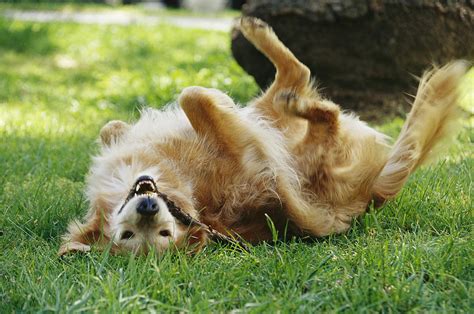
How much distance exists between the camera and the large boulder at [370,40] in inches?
262

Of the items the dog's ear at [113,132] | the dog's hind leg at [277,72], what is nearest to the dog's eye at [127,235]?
the dog's ear at [113,132]

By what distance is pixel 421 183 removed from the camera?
178 inches

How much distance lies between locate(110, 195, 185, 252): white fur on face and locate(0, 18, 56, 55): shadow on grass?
827cm

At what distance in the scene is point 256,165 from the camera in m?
4.18

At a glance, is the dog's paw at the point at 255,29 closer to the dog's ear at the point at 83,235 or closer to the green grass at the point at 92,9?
the dog's ear at the point at 83,235

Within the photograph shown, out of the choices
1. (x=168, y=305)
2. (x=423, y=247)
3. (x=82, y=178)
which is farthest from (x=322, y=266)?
(x=82, y=178)

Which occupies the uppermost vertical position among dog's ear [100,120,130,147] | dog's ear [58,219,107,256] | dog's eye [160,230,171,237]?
dog's eye [160,230,171,237]

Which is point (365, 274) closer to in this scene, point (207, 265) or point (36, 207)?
point (207, 265)

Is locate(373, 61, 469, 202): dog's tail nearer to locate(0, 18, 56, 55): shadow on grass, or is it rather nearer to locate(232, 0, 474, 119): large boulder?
locate(232, 0, 474, 119): large boulder

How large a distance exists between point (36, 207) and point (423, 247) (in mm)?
2287

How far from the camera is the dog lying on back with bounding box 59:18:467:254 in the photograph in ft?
12.9

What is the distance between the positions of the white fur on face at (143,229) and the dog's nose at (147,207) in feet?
0.07

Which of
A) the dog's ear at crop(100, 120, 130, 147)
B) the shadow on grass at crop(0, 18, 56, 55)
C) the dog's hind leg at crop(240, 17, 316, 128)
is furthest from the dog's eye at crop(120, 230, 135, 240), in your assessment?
the shadow on grass at crop(0, 18, 56, 55)

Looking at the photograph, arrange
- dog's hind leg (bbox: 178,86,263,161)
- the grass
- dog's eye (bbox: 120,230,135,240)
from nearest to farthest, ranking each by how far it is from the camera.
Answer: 1. the grass
2. dog's eye (bbox: 120,230,135,240)
3. dog's hind leg (bbox: 178,86,263,161)
